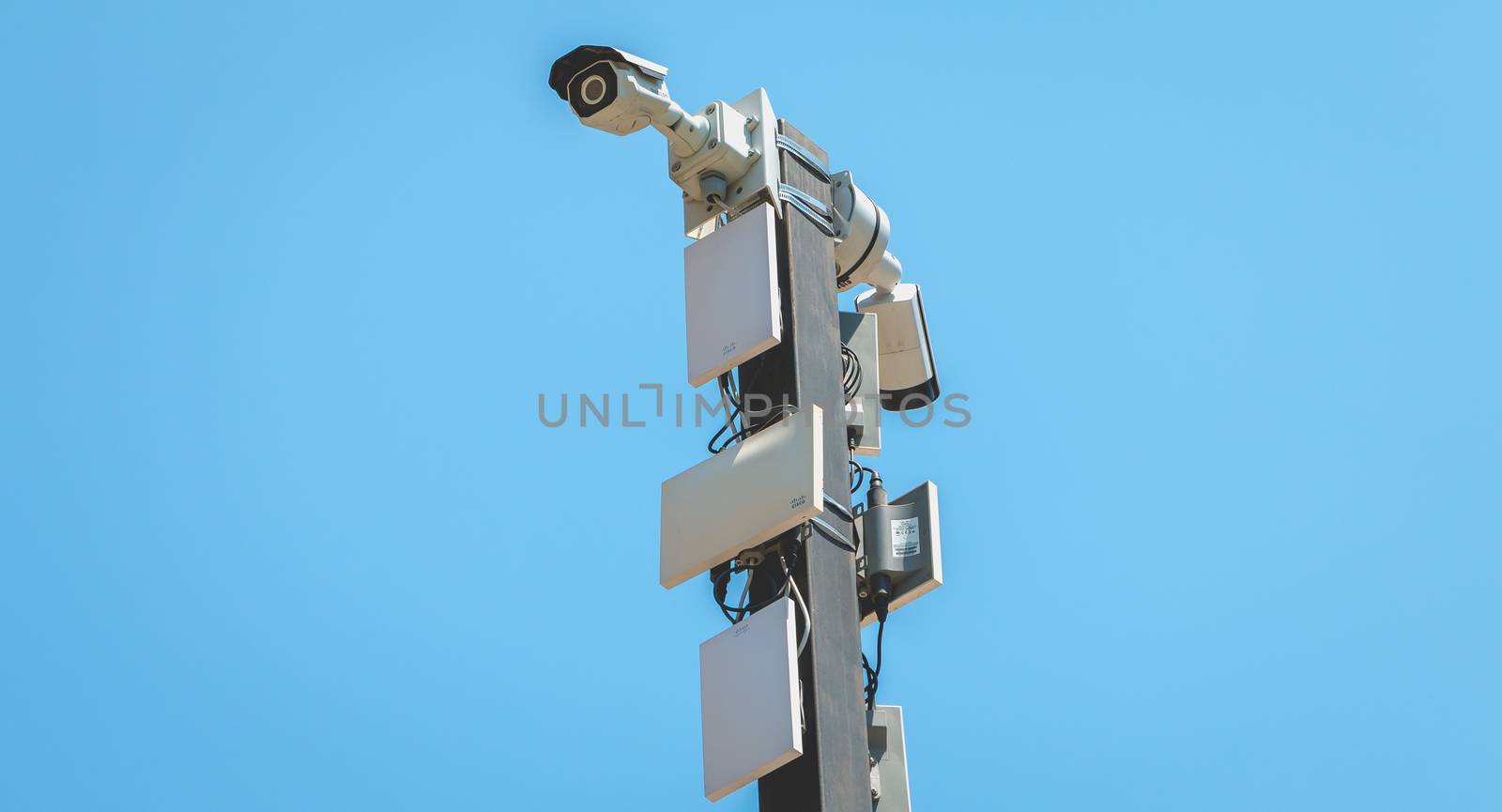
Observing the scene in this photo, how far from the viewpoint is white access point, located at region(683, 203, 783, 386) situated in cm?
515

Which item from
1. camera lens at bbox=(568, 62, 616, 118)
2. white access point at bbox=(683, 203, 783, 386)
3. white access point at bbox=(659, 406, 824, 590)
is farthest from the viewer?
camera lens at bbox=(568, 62, 616, 118)

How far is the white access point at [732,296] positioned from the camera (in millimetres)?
5152

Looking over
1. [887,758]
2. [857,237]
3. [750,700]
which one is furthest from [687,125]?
[887,758]

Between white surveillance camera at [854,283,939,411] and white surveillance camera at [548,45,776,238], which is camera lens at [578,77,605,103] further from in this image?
white surveillance camera at [854,283,939,411]

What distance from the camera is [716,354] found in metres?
5.26

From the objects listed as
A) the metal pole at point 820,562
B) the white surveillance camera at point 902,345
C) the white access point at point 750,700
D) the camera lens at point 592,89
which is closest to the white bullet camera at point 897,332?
the white surveillance camera at point 902,345

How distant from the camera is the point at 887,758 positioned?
539 cm

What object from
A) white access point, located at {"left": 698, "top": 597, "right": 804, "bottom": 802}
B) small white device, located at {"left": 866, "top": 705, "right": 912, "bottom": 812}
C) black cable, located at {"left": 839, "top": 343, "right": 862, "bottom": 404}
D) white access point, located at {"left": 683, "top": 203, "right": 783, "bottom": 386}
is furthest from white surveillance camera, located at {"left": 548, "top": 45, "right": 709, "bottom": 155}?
small white device, located at {"left": 866, "top": 705, "right": 912, "bottom": 812}

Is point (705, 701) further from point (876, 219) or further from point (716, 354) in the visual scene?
point (876, 219)

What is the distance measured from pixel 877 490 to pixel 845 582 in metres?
0.68

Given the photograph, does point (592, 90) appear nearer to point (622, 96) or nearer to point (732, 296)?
point (622, 96)

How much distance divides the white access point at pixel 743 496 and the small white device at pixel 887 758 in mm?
798

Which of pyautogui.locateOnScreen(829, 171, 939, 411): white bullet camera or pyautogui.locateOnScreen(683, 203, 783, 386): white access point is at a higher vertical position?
pyautogui.locateOnScreen(829, 171, 939, 411): white bullet camera

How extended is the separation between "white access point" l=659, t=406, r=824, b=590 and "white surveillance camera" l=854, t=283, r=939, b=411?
1.63 meters
